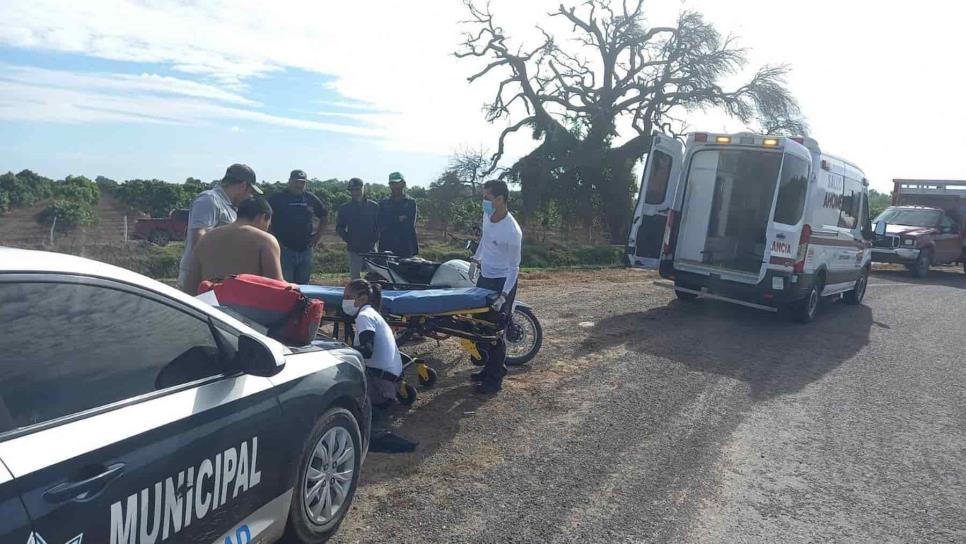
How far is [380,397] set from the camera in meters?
5.17

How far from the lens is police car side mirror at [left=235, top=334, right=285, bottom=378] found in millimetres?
2943

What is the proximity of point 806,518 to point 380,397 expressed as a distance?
9.54ft

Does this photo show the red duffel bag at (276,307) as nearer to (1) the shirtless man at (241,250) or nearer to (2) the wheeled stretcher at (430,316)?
(1) the shirtless man at (241,250)

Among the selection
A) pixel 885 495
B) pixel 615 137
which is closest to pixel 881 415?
pixel 885 495

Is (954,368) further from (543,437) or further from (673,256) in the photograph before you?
(543,437)

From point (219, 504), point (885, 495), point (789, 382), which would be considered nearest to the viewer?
point (219, 504)

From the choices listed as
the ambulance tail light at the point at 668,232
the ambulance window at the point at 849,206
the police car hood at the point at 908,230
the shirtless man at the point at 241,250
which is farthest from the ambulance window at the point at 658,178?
the police car hood at the point at 908,230

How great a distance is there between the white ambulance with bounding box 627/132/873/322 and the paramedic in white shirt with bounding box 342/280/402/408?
6519 mm

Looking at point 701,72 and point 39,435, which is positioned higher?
point 701,72

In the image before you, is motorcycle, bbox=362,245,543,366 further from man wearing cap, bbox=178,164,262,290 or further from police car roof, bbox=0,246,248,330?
police car roof, bbox=0,246,248,330

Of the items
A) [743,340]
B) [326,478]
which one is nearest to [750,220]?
[743,340]

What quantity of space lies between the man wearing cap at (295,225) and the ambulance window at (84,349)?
14.9 feet

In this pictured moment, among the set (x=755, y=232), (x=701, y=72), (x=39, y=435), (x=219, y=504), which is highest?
(x=701, y=72)

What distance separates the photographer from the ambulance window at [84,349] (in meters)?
2.15
